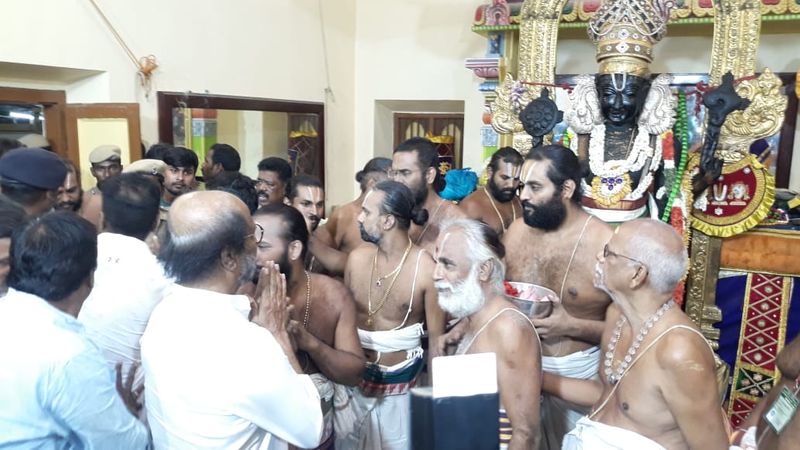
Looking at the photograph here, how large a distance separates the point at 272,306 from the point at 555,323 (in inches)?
48.5

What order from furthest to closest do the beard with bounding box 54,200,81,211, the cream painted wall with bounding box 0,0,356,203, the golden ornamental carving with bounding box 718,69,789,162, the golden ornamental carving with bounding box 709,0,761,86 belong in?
the cream painted wall with bounding box 0,0,356,203 → the golden ornamental carving with bounding box 709,0,761,86 → the golden ornamental carving with bounding box 718,69,789,162 → the beard with bounding box 54,200,81,211

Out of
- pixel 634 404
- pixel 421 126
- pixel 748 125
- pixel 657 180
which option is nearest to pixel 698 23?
pixel 748 125

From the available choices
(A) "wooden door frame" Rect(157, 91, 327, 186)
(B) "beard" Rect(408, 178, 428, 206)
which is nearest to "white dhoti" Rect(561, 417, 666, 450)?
(B) "beard" Rect(408, 178, 428, 206)

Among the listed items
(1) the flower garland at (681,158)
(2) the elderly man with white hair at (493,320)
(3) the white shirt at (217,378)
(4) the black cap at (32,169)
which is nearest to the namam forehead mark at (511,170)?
(1) the flower garland at (681,158)

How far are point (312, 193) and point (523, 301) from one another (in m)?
1.39

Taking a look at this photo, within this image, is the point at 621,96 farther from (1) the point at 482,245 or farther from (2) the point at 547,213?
(1) the point at 482,245

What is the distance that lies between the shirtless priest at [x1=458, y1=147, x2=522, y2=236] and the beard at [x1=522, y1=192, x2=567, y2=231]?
39.7 inches

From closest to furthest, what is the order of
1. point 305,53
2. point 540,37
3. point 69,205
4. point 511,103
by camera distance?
point 69,205, point 511,103, point 540,37, point 305,53

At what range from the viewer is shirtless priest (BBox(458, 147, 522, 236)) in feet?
12.6

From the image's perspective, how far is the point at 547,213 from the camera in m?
2.76

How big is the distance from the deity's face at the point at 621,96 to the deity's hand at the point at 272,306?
8.00 feet

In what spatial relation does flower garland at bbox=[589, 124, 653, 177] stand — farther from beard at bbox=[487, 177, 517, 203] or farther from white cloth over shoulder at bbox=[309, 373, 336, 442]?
white cloth over shoulder at bbox=[309, 373, 336, 442]

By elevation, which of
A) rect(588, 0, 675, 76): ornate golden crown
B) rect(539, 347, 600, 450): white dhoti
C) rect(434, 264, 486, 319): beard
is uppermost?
rect(588, 0, 675, 76): ornate golden crown

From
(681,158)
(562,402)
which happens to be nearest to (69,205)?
(562,402)
